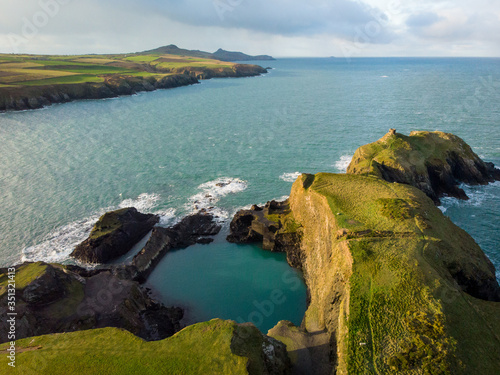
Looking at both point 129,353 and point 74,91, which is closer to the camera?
point 129,353

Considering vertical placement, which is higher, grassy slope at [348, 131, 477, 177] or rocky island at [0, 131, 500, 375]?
grassy slope at [348, 131, 477, 177]

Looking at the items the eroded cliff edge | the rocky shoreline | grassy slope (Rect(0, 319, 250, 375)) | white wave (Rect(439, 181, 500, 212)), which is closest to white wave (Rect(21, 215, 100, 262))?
grassy slope (Rect(0, 319, 250, 375))

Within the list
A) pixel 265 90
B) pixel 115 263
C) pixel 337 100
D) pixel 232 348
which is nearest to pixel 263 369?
pixel 232 348

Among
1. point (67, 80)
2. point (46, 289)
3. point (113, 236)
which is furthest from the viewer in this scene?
point (67, 80)

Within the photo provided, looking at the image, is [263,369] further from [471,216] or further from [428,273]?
[471,216]

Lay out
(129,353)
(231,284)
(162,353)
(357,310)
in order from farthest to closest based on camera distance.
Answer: (231,284) < (357,310) < (129,353) < (162,353)

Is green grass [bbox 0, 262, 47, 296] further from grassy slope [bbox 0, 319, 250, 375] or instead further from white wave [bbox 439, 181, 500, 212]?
white wave [bbox 439, 181, 500, 212]

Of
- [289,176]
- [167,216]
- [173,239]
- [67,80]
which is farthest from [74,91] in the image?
[173,239]

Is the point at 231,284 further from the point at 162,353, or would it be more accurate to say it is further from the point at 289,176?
the point at 289,176
